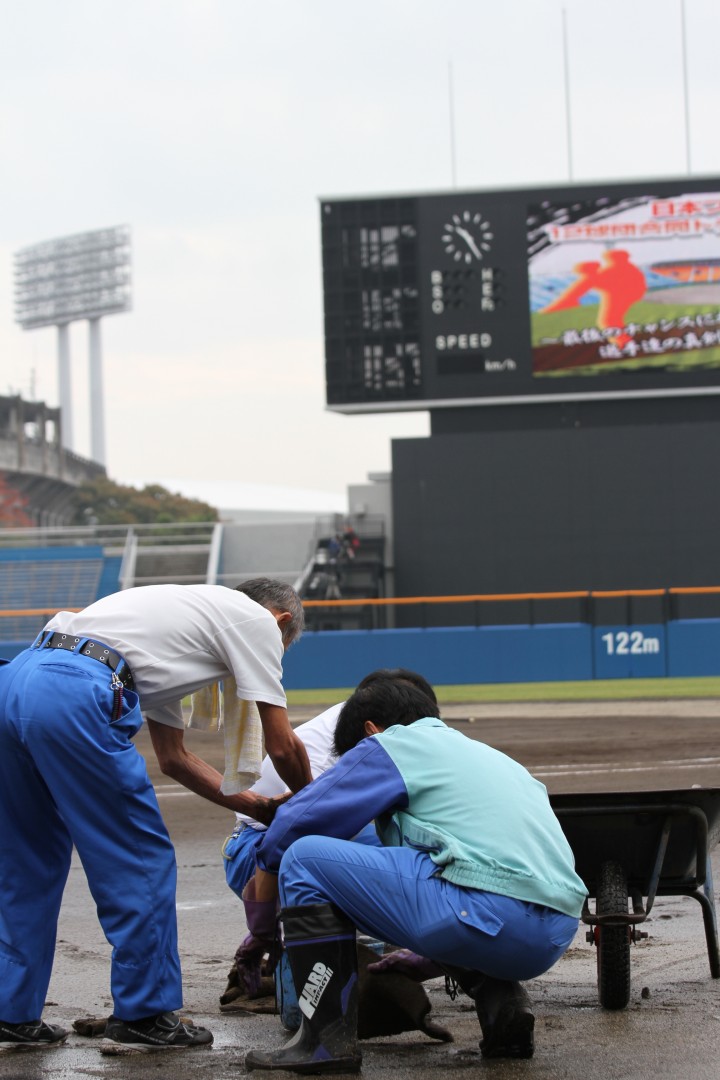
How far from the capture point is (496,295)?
29391 millimetres

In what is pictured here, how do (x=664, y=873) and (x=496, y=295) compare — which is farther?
(x=496, y=295)

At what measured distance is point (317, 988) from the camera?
3828mm

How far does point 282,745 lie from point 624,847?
1.20 meters

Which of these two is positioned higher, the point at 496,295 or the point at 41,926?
the point at 496,295

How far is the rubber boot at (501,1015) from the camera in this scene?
3883 millimetres

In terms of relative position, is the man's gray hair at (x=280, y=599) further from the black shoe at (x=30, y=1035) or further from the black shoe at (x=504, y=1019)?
the black shoe at (x=30, y=1035)

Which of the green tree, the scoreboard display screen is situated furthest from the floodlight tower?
the scoreboard display screen

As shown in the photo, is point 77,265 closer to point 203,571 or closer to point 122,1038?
point 203,571

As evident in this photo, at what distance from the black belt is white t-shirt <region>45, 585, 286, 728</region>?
0.08 feet

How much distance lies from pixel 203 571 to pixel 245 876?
34556mm

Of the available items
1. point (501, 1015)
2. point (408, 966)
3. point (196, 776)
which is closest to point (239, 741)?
point (196, 776)

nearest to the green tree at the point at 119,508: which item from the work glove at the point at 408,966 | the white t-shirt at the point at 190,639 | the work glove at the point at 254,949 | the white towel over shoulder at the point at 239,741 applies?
the work glove at the point at 254,949

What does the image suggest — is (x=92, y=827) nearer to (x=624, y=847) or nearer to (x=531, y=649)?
(x=624, y=847)

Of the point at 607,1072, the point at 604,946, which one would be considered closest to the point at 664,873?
the point at 604,946
